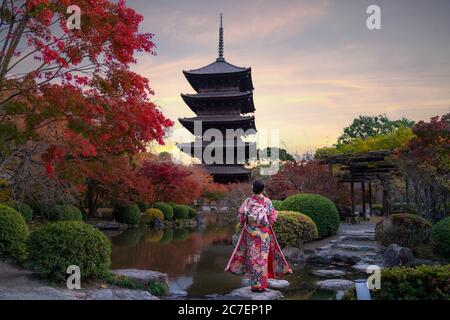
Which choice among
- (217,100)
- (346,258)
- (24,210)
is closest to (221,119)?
(217,100)

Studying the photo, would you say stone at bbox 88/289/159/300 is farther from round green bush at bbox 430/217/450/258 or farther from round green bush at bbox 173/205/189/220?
round green bush at bbox 173/205/189/220

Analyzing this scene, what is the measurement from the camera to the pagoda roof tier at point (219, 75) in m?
32.6

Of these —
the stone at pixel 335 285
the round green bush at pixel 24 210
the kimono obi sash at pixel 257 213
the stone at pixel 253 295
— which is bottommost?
the stone at pixel 335 285

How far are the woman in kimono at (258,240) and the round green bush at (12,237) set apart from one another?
A: 10.9 ft

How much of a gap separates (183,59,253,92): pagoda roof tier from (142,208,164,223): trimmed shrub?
13.2 metres

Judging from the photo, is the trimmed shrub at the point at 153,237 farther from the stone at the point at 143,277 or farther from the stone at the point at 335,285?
the stone at the point at 335,285

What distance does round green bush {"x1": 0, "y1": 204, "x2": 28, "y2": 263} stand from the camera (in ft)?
21.0

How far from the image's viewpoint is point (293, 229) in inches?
423

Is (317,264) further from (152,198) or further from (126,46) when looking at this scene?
(152,198)

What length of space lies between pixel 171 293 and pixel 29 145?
760cm

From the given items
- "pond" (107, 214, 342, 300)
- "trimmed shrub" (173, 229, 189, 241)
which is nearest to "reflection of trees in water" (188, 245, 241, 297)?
"pond" (107, 214, 342, 300)

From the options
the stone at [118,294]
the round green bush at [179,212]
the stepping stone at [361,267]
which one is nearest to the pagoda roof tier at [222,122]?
the round green bush at [179,212]

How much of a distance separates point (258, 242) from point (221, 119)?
26.9m
